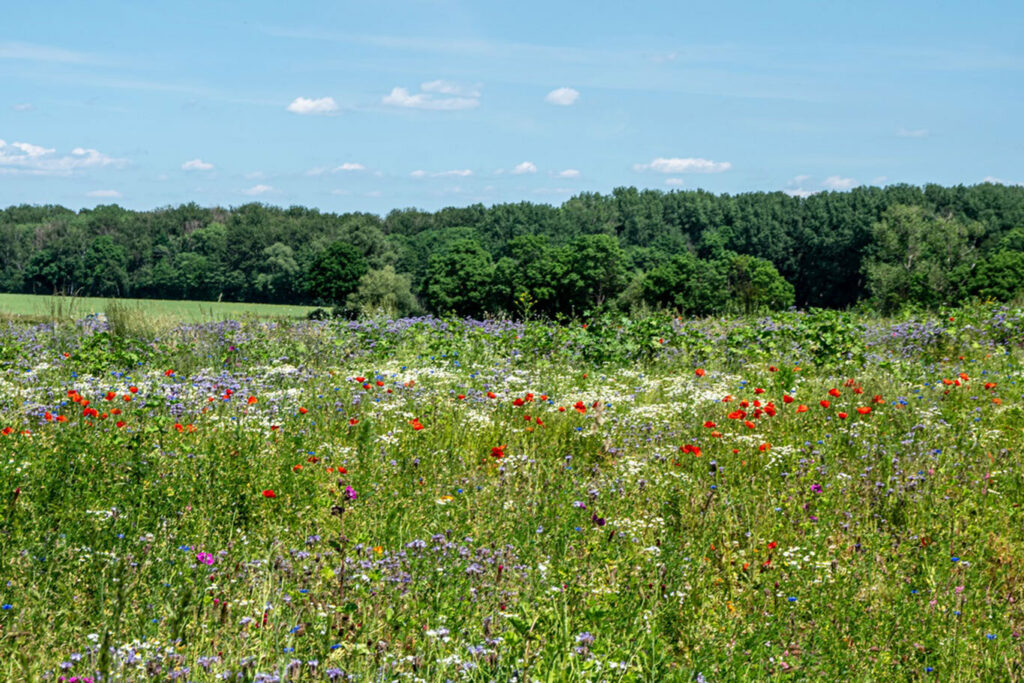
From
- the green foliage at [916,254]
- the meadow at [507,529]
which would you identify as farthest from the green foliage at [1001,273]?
the meadow at [507,529]

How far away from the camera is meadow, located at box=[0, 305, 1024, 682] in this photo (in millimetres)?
3045

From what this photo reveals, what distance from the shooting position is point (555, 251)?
217ft

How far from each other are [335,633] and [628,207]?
330 feet

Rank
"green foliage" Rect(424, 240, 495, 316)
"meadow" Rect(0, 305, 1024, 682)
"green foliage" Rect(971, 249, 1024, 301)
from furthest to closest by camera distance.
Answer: "green foliage" Rect(424, 240, 495, 316), "green foliage" Rect(971, 249, 1024, 301), "meadow" Rect(0, 305, 1024, 682)

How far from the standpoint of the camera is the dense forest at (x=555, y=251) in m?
64.1

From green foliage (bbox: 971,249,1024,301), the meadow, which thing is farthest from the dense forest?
the meadow

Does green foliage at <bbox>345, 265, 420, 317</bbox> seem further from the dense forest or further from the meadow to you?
the meadow

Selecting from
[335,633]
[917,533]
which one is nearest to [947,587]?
[917,533]

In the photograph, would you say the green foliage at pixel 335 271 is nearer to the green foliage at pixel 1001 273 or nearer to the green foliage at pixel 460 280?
the green foliage at pixel 460 280

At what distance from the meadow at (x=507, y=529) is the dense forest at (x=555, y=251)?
1849 inches

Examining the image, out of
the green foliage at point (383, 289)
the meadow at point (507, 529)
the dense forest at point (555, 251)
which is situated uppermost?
the dense forest at point (555, 251)

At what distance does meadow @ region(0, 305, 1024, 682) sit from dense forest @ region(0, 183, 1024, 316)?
154ft

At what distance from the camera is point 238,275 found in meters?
75.4

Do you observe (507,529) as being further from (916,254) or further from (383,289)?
(916,254)
